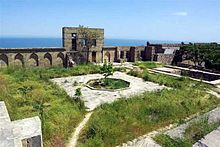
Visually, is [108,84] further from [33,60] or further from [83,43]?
[83,43]

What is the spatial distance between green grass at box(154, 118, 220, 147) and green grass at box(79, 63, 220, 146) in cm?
129

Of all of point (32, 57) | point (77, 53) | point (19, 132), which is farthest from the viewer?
point (77, 53)

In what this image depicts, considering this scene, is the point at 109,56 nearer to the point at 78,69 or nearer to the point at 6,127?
the point at 78,69

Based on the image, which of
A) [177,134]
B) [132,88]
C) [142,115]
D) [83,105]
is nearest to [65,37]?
[132,88]

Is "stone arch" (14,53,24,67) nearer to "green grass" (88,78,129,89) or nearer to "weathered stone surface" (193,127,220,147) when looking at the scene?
"green grass" (88,78,129,89)

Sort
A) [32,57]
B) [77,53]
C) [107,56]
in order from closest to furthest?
[32,57] < [77,53] < [107,56]

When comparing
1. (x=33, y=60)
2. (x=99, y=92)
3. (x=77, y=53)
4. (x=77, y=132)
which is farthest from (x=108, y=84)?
(x=77, y=53)

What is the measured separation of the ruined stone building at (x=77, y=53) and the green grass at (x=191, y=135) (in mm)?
17447

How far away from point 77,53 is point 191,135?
67.0 ft

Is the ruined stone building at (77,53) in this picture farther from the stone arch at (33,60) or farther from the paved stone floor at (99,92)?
the paved stone floor at (99,92)

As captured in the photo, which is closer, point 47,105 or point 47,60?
point 47,105

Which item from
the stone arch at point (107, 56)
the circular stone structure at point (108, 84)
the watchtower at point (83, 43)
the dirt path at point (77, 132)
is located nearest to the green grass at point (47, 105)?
the dirt path at point (77, 132)

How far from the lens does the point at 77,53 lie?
25312 mm

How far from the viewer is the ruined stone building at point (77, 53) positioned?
2211 cm
